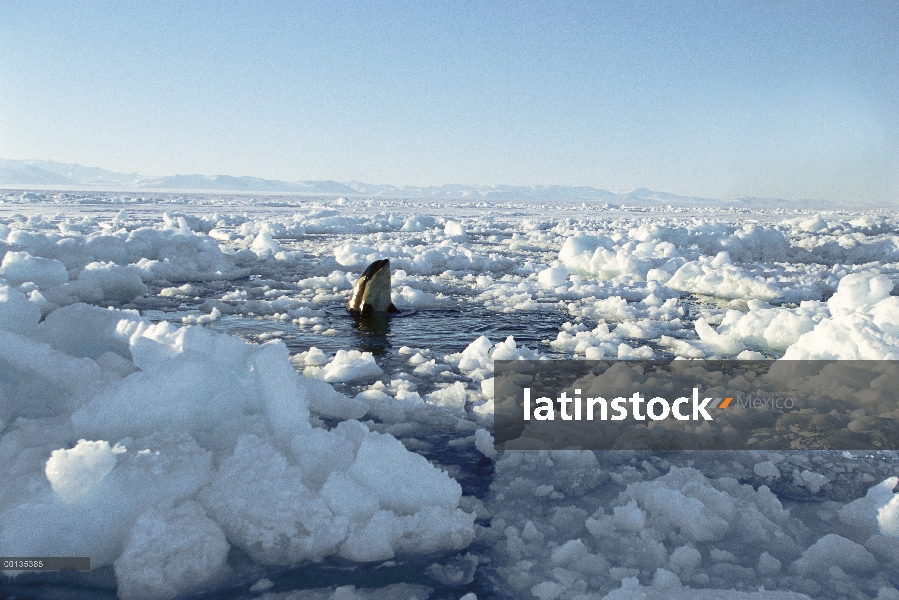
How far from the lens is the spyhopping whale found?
9148mm

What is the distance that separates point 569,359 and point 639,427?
7.29 feet

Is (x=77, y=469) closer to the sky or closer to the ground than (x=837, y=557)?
closer to the sky

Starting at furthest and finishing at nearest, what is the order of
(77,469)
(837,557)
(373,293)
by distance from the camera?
(373,293), (837,557), (77,469)

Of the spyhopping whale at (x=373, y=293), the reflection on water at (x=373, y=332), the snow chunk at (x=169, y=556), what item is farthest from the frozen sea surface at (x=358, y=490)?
the spyhopping whale at (x=373, y=293)

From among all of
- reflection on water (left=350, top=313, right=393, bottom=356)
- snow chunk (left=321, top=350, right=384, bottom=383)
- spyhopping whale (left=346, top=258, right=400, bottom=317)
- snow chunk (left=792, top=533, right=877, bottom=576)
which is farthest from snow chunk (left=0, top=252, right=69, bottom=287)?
snow chunk (left=792, top=533, right=877, bottom=576)

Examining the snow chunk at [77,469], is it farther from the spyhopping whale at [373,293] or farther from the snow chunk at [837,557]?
the spyhopping whale at [373,293]

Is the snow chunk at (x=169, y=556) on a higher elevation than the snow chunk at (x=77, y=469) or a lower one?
lower

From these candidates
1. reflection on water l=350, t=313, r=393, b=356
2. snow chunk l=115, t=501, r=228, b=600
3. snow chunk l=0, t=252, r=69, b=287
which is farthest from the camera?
snow chunk l=0, t=252, r=69, b=287

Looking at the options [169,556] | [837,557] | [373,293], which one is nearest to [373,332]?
[373,293]

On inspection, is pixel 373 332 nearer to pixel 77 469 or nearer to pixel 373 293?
pixel 373 293

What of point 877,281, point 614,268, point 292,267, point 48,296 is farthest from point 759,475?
point 292,267

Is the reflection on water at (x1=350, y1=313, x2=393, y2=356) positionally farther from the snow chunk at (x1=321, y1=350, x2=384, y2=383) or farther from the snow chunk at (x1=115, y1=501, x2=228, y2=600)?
the snow chunk at (x1=115, y1=501, x2=228, y2=600)

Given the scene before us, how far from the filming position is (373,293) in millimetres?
9180

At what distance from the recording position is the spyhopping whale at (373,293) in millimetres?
9148
